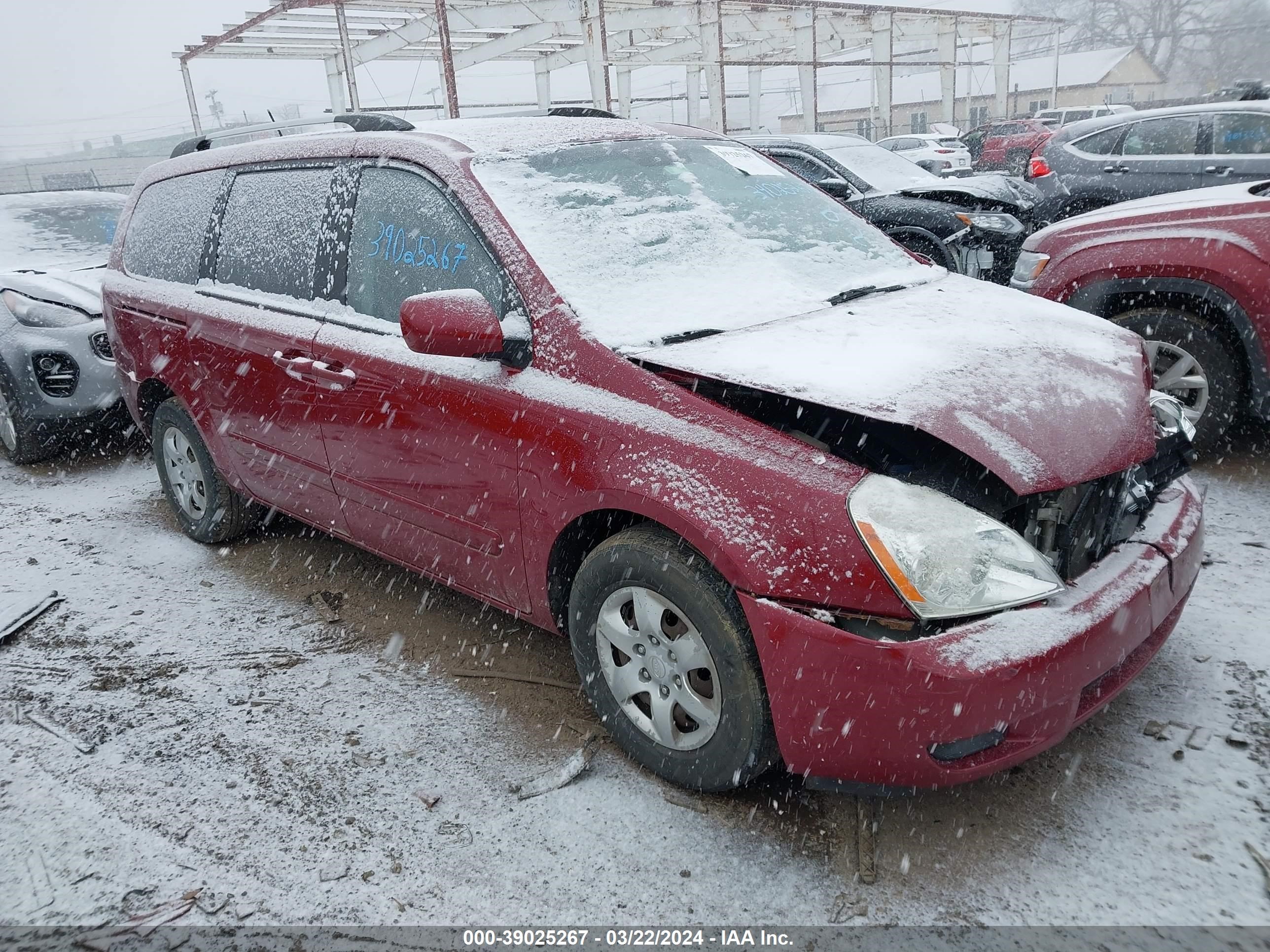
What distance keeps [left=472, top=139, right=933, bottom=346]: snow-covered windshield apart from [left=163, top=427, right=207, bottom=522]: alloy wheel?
231cm

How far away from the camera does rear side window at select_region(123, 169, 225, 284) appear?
3.97 metres

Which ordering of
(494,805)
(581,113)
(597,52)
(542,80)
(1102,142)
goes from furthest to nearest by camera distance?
(542,80), (597,52), (1102,142), (581,113), (494,805)

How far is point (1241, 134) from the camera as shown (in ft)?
23.6

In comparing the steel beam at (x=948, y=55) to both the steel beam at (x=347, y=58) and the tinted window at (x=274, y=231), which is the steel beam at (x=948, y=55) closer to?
the steel beam at (x=347, y=58)

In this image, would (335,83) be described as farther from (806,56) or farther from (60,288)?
(60,288)

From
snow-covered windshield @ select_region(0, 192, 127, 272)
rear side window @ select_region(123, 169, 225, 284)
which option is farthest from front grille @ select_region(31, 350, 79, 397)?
rear side window @ select_region(123, 169, 225, 284)

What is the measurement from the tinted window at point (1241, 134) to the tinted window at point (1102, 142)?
0.73 metres

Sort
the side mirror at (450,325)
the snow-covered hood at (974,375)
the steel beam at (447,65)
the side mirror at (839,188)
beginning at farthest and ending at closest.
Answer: the steel beam at (447,65), the side mirror at (839,188), the side mirror at (450,325), the snow-covered hood at (974,375)

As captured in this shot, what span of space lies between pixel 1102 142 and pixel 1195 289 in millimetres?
4442

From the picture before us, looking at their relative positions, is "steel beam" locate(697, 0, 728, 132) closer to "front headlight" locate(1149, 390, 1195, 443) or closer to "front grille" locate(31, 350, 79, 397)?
"front grille" locate(31, 350, 79, 397)

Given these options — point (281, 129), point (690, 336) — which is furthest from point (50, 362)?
point (690, 336)

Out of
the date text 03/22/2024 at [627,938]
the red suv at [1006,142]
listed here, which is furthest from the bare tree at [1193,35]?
the date text 03/22/2024 at [627,938]

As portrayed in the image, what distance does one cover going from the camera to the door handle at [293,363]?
3.24 m

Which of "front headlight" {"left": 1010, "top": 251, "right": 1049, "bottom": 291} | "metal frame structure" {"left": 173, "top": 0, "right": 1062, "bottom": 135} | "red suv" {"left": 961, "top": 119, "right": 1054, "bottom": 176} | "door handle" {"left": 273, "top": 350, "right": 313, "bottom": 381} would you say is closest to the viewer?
"door handle" {"left": 273, "top": 350, "right": 313, "bottom": 381}
